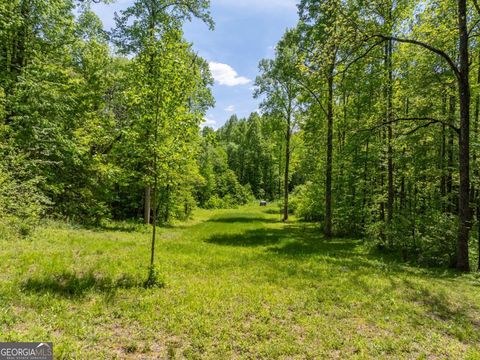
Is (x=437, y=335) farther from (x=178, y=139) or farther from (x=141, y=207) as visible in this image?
(x=141, y=207)

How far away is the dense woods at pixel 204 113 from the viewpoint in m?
7.23

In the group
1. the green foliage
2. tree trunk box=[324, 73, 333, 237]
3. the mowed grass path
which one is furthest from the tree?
the mowed grass path

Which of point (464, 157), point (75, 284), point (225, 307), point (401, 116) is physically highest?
point (401, 116)

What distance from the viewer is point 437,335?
16.4 feet

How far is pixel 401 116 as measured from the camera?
1438cm

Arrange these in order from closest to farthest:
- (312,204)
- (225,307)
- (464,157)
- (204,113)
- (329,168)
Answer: (225,307)
(464,157)
(204,113)
(329,168)
(312,204)

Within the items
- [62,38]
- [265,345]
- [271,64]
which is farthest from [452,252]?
[271,64]

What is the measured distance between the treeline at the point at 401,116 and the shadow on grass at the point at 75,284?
8846mm

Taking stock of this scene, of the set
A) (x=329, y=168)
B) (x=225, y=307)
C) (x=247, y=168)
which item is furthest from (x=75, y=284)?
Answer: (x=247, y=168)

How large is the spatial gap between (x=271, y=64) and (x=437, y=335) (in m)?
25.9

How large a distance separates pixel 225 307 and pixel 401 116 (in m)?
13.7

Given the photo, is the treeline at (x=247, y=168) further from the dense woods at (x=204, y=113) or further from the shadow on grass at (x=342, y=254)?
the shadow on grass at (x=342, y=254)

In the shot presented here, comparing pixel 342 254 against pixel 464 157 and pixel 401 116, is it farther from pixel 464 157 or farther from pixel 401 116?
pixel 401 116

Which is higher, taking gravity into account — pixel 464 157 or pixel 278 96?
pixel 278 96
